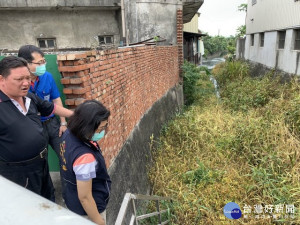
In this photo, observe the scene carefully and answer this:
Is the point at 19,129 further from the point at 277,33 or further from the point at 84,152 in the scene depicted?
the point at 277,33

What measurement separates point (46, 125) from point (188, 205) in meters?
2.65

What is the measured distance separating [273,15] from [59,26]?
31.5 ft

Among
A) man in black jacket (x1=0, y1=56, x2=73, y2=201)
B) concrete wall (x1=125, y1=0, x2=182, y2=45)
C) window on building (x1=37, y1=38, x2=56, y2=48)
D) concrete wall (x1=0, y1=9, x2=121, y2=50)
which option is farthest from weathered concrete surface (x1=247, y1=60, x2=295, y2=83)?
window on building (x1=37, y1=38, x2=56, y2=48)

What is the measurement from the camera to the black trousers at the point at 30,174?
184cm

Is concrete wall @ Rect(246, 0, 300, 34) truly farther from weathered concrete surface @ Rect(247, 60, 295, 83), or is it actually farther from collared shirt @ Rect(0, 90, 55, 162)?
collared shirt @ Rect(0, 90, 55, 162)

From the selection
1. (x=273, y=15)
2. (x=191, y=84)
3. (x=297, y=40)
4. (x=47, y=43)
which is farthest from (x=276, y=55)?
(x=47, y=43)

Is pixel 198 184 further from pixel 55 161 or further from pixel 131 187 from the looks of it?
pixel 55 161

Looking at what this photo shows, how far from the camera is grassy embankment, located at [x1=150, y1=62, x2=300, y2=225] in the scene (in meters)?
3.43

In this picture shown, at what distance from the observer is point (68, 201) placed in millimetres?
1795

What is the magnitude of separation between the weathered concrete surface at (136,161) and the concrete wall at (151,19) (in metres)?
2.72

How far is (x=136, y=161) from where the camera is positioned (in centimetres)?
412

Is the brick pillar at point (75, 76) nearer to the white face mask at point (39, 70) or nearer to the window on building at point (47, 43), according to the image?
the white face mask at point (39, 70)

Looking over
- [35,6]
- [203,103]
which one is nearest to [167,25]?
[203,103]

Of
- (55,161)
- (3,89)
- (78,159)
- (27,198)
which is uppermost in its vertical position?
(3,89)
